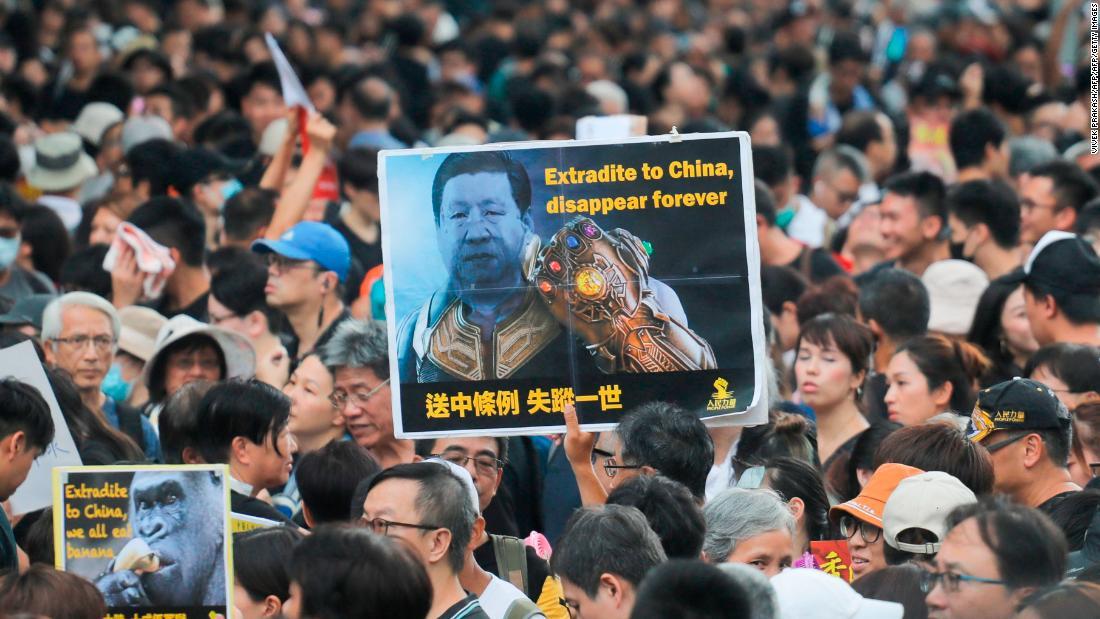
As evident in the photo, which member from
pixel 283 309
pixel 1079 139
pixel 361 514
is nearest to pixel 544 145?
pixel 361 514

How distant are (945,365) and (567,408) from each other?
2.23 metres

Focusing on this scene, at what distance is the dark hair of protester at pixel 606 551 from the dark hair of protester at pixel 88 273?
5.21m

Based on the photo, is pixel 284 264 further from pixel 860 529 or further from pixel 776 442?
pixel 860 529

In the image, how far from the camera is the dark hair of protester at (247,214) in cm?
1077

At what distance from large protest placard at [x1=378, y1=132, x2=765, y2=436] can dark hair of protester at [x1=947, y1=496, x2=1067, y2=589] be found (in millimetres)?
1726

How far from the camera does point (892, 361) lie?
7.95 meters

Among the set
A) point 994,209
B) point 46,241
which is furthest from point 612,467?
point 46,241

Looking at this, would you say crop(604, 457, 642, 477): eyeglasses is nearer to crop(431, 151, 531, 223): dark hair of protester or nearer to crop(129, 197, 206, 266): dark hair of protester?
crop(431, 151, 531, 223): dark hair of protester

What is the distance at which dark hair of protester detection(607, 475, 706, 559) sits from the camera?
17.7ft

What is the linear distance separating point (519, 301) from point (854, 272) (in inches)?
224

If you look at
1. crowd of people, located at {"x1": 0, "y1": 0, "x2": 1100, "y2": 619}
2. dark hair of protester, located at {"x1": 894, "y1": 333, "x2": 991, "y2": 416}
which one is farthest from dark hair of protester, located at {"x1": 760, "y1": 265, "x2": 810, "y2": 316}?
dark hair of protester, located at {"x1": 894, "y1": 333, "x2": 991, "y2": 416}

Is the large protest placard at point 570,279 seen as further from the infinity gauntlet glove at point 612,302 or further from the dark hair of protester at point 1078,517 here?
the dark hair of protester at point 1078,517

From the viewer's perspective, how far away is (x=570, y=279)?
6.36 m

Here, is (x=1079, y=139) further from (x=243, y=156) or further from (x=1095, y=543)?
(x=1095, y=543)
